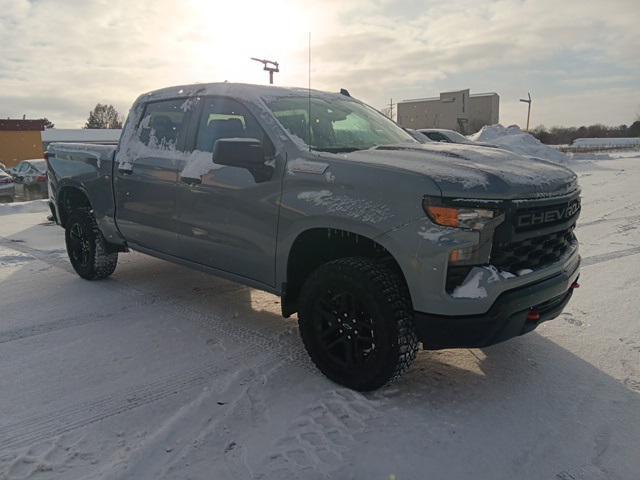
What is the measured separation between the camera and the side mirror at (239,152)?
3.35m

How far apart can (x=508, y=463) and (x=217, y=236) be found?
8.00ft

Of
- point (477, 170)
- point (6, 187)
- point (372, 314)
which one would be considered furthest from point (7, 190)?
point (477, 170)

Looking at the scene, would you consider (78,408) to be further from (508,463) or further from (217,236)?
(508,463)

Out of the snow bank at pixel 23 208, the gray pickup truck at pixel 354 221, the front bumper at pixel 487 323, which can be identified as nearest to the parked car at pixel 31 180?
the snow bank at pixel 23 208

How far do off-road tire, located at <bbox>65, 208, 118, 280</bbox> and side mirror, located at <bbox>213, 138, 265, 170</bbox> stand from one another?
264cm

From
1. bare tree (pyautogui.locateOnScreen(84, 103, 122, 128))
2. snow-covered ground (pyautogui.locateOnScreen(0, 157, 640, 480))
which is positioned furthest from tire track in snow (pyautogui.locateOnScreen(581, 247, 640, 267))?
bare tree (pyautogui.locateOnScreen(84, 103, 122, 128))

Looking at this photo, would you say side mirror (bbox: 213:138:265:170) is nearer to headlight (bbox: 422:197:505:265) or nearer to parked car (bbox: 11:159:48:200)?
headlight (bbox: 422:197:505:265)

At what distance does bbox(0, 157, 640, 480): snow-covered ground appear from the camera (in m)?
2.54

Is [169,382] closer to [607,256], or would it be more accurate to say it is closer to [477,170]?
[477,170]

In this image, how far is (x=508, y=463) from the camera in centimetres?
254

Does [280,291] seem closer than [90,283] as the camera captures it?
Yes

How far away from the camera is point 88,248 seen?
567 centimetres

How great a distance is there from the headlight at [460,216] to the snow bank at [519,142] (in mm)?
21605

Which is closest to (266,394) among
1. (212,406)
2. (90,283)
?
(212,406)
